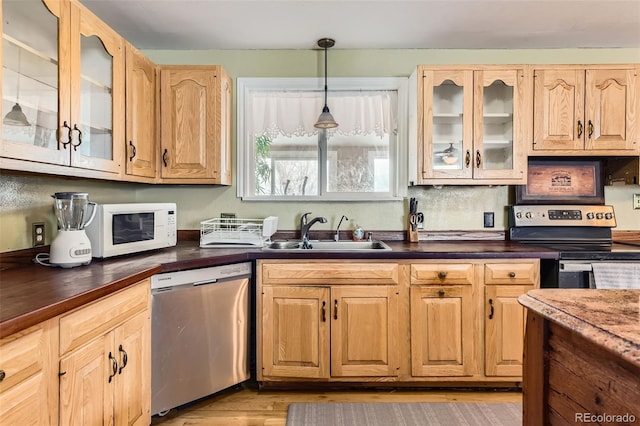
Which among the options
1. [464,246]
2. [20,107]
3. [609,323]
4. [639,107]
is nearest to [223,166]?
[20,107]

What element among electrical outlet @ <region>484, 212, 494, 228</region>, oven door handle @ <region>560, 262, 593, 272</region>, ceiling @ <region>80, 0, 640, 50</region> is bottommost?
oven door handle @ <region>560, 262, 593, 272</region>

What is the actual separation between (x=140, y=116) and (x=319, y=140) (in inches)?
50.0

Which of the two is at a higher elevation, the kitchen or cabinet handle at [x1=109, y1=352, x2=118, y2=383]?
the kitchen

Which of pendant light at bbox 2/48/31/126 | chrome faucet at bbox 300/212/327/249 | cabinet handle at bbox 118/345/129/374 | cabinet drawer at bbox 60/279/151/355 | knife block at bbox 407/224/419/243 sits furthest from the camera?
knife block at bbox 407/224/419/243

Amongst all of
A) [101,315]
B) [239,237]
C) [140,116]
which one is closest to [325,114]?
[239,237]

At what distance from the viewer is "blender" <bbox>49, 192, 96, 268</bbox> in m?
1.64

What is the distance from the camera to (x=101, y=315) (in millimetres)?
1351

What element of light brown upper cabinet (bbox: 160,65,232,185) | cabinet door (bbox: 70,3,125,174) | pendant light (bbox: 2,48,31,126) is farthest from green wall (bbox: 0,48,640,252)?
pendant light (bbox: 2,48,31,126)

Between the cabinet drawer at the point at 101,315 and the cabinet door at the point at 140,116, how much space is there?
33.0 inches

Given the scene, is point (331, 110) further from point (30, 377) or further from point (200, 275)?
point (30, 377)

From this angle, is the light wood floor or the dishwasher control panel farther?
the light wood floor

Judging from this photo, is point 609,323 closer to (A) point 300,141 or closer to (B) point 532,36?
(A) point 300,141

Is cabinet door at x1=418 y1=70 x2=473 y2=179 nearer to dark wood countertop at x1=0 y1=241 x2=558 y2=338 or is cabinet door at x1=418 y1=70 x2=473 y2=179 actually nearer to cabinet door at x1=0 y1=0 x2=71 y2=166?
dark wood countertop at x1=0 y1=241 x2=558 y2=338

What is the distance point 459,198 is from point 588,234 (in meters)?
0.95
